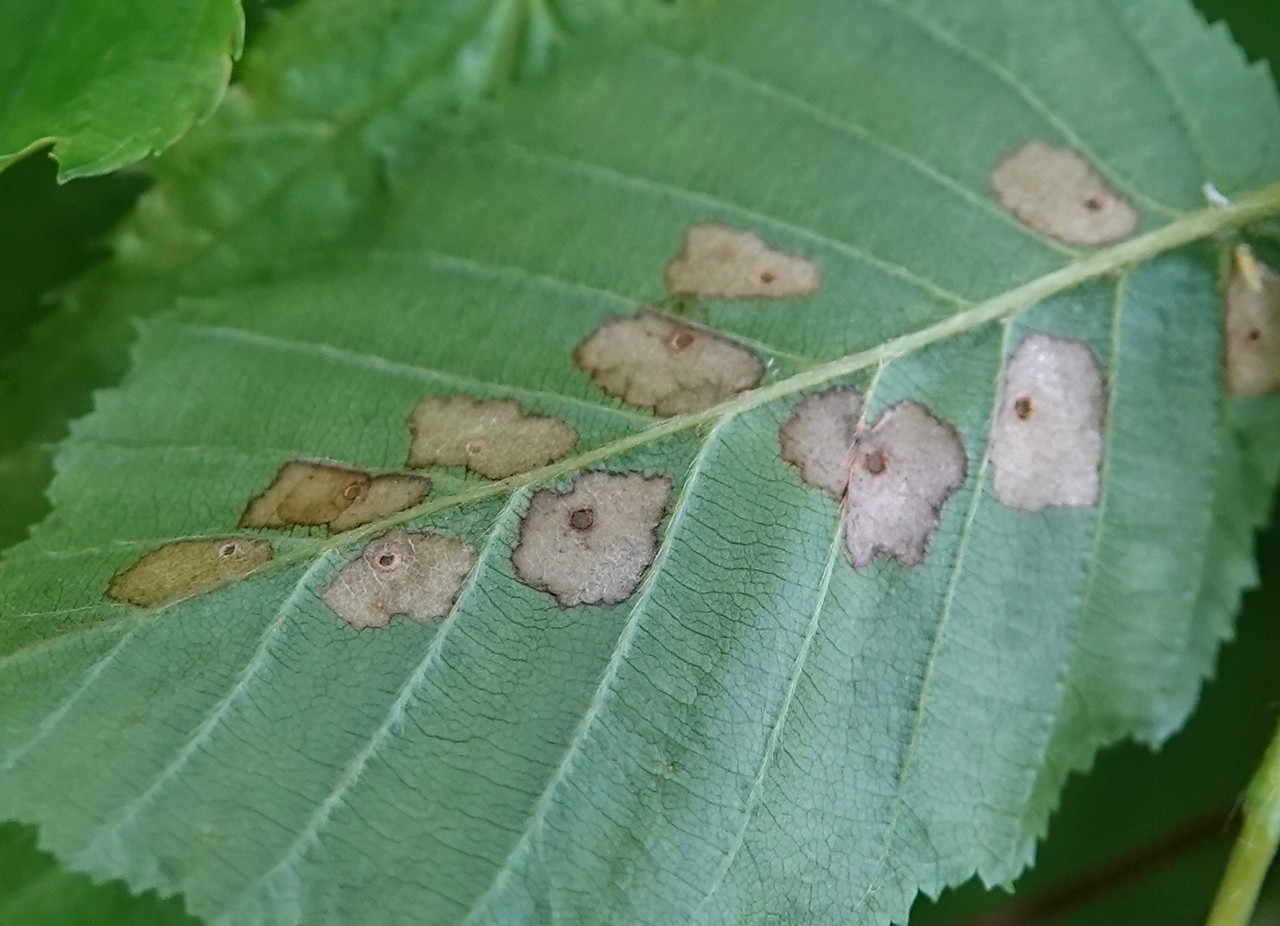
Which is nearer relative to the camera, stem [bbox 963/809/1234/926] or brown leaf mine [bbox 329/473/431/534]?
brown leaf mine [bbox 329/473/431/534]

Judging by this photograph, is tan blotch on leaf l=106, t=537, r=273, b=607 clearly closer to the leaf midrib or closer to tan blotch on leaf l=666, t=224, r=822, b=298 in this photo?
the leaf midrib

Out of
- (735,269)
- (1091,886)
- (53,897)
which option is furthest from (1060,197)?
(53,897)

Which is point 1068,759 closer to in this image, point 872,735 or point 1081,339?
point 872,735

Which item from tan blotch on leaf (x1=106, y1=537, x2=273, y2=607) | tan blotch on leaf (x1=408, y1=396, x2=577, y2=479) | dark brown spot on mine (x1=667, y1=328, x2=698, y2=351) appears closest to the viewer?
tan blotch on leaf (x1=106, y1=537, x2=273, y2=607)

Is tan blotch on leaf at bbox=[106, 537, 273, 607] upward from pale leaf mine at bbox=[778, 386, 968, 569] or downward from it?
downward

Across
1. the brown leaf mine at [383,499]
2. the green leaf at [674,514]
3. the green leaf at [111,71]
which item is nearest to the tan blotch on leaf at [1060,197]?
the green leaf at [674,514]

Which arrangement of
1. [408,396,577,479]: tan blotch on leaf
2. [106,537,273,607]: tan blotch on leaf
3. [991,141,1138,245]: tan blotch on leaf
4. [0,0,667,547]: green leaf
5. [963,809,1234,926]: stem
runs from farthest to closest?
1. [963,809,1234,926]: stem
2. [0,0,667,547]: green leaf
3. [991,141,1138,245]: tan blotch on leaf
4. [408,396,577,479]: tan blotch on leaf
5. [106,537,273,607]: tan blotch on leaf

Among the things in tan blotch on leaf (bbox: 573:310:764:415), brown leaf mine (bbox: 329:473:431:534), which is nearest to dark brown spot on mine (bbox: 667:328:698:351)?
tan blotch on leaf (bbox: 573:310:764:415)
